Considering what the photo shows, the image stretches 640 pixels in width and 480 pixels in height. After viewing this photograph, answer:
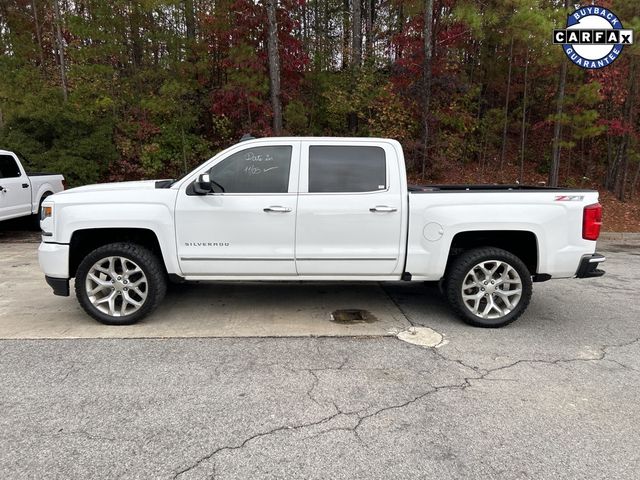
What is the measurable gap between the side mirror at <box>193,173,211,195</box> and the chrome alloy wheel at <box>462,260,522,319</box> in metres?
2.72

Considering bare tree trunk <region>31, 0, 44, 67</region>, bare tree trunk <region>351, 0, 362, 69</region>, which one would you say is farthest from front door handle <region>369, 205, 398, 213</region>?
bare tree trunk <region>31, 0, 44, 67</region>

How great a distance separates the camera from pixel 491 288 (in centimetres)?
470

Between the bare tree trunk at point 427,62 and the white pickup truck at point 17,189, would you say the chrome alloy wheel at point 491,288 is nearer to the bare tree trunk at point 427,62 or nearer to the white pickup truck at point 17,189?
the white pickup truck at point 17,189

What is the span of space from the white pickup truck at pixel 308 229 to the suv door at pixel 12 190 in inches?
243

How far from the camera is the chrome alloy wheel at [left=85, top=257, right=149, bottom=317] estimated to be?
4613 mm

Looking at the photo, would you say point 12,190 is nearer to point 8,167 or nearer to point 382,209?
point 8,167

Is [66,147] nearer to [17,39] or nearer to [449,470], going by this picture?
[17,39]

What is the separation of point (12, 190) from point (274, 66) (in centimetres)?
759

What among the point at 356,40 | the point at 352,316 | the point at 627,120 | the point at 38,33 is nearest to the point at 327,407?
the point at 352,316

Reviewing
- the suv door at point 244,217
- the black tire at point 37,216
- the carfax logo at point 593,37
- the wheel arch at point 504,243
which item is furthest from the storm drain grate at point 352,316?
the carfax logo at point 593,37

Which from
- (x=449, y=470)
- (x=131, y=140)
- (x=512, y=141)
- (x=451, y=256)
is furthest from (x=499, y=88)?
(x=449, y=470)

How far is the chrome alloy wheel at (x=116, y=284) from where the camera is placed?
15.1ft

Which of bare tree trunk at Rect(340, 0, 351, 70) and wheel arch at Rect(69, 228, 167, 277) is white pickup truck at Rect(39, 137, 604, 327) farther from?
bare tree trunk at Rect(340, 0, 351, 70)

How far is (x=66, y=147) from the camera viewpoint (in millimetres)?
13711
